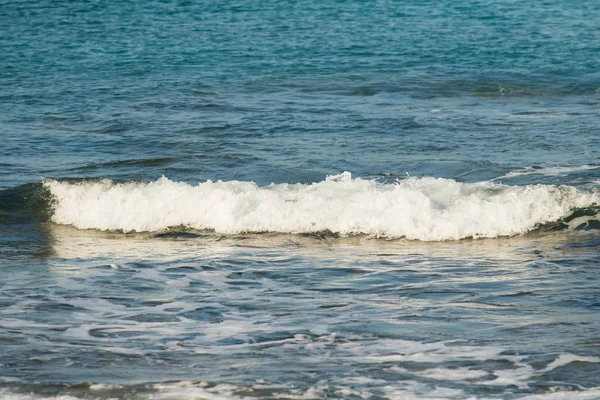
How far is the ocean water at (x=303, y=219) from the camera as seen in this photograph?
19.7 feet

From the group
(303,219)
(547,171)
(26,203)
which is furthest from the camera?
(547,171)

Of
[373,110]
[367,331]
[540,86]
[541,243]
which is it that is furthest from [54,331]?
[540,86]

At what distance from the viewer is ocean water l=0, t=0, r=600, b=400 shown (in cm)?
599

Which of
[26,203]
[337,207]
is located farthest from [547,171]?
[26,203]

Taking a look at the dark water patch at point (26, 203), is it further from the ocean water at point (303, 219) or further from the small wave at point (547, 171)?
the small wave at point (547, 171)

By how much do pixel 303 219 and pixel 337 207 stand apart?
1.22 ft

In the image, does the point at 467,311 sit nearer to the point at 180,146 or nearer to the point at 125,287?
the point at 125,287

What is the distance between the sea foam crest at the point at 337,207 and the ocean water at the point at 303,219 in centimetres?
3

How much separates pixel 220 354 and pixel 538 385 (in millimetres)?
1858

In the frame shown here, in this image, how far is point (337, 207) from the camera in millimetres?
10391

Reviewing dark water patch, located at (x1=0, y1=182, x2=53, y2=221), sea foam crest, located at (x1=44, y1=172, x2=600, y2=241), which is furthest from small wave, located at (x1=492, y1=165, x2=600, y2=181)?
dark water patch, located at (x1=0, y1=182, x2=53, y2=221)

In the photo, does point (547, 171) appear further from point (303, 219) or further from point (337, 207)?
point (303, 219)

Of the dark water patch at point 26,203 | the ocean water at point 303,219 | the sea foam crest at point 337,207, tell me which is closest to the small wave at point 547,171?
the ocean water at point 303,219

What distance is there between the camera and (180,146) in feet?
45.5
